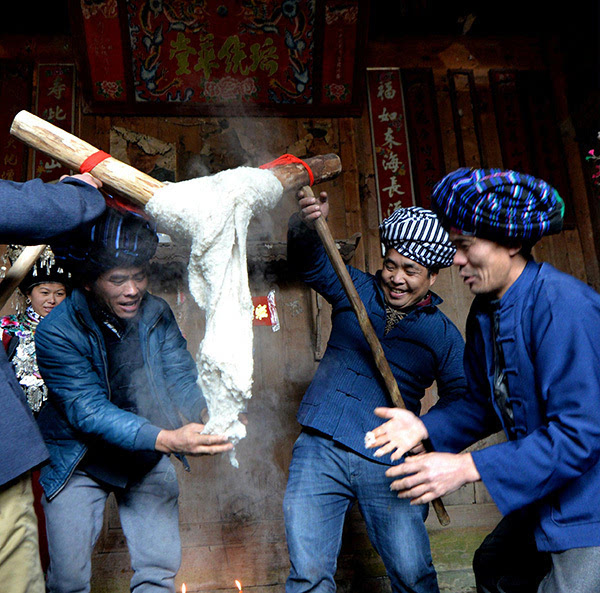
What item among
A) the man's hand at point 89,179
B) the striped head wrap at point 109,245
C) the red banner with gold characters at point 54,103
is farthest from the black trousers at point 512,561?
the red banner with gold characters at point 54,103

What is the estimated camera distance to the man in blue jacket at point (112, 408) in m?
2.48

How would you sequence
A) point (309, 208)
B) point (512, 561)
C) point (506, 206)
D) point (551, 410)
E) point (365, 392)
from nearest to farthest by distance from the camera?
point (551, 410), point (506, 206), point (512, 561), point (309, 208), point (365, 392)

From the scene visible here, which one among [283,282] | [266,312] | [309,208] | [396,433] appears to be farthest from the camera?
[283,282]

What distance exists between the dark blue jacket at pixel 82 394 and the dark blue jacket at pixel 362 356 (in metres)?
0.66

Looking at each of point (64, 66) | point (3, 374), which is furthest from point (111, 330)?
point (64, 66)

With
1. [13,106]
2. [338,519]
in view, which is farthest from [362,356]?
[13,106]

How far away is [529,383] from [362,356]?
1109mm

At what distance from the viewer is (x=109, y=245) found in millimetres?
2463

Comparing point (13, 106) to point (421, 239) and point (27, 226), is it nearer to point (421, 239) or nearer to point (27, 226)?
point (27, 226)

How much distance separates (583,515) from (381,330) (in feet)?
4.56

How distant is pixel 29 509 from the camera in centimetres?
212

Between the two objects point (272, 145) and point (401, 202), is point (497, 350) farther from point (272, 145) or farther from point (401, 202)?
point (272, 145)

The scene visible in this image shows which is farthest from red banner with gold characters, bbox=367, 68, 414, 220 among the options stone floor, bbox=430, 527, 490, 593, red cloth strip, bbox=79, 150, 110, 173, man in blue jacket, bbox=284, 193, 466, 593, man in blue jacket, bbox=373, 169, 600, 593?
red cloth strip, bbox=79, 150, 110, 173

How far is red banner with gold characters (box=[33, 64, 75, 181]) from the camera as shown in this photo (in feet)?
15.5
